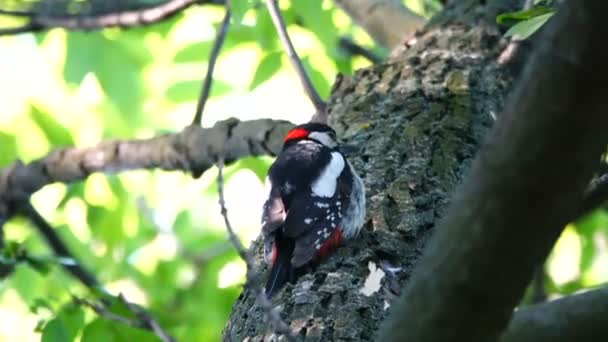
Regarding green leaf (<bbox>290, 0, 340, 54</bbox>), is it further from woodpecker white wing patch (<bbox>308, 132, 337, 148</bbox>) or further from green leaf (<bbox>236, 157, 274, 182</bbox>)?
green leaf (<bbox>236, 157, 274, 182</bbox>)

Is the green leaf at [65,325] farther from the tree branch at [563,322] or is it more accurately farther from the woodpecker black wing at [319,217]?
the tree branch at [563,322]

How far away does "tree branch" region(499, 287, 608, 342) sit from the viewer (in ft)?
4.25

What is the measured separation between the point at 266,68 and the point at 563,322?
2.51 m

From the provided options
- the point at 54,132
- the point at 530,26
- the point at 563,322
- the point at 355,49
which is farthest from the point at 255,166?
the point at 563,322

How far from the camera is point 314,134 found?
2.91 m

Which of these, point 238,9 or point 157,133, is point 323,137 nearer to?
point 238,9

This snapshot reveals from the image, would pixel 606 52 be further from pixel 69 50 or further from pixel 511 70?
pixel 69 50

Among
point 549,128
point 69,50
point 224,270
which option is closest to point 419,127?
point 549,128

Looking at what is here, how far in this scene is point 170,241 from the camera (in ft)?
18.4

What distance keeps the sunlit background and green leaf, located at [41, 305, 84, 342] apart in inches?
11.3

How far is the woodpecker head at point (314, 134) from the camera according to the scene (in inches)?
112

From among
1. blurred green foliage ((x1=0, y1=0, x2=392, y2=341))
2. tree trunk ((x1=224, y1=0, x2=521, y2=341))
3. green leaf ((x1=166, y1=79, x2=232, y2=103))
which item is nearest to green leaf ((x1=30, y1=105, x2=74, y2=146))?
blurred green foliage ((x1=0, y1=0, x2=392, y2=341))

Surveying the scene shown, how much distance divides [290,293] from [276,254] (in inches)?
16.4

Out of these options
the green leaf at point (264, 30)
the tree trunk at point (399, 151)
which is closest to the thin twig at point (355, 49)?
the green leaf at point (264, 30)
